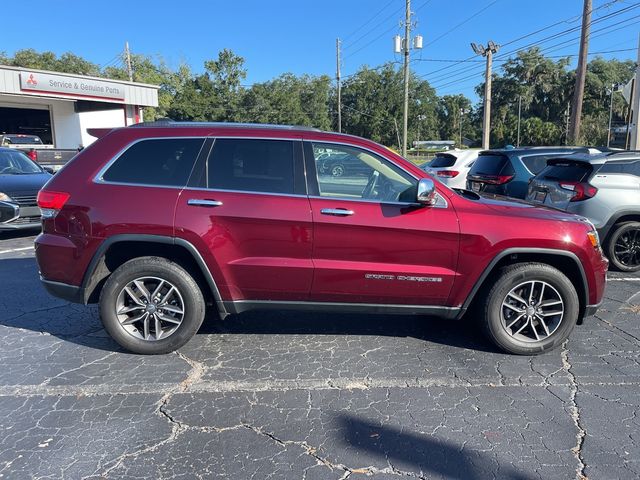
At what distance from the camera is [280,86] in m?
71.9

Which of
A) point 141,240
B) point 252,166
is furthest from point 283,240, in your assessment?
point 141,240

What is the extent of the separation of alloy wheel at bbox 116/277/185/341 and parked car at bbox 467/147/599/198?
6.23 meters

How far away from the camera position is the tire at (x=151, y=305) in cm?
390

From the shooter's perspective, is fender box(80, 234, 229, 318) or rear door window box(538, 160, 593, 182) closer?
fender box(80, 234, 229, 318)

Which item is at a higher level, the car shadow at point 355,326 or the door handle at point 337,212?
the door handle at point 337,212

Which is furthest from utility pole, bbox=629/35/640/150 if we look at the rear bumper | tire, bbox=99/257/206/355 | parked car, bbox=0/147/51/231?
the rear bumper

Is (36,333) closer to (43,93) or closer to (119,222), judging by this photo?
(119,222)

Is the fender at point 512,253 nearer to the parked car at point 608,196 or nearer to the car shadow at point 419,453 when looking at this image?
the car shadow at point 419,453

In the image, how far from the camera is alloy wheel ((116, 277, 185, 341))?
13.0 ft

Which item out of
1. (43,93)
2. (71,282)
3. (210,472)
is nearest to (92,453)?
(210,472)

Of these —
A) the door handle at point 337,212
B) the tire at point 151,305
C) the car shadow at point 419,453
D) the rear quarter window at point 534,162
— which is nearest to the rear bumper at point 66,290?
the tire at point 151,305

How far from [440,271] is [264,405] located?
1693 millimetres

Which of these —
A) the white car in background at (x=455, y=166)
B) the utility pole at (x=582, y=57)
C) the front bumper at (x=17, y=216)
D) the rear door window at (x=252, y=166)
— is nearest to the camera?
the rear door window at (x=252, y=166)

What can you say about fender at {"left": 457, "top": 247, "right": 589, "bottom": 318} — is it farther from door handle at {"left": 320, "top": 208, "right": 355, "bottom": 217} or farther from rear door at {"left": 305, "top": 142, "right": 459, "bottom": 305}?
door handle at {"left": 320, "top": 208, "right": 355, "bottom": 217}
